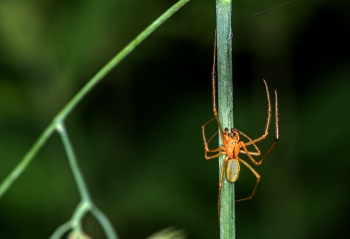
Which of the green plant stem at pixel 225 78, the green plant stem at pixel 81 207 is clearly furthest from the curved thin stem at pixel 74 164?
the green plant stem at pixel 225 78

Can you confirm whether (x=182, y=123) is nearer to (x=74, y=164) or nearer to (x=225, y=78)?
(x=225, y=78)

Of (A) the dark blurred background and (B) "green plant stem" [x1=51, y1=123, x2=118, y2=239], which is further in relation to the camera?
(A) the dark blurred background

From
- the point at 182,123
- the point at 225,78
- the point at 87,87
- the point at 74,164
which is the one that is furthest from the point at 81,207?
the point at 182,123

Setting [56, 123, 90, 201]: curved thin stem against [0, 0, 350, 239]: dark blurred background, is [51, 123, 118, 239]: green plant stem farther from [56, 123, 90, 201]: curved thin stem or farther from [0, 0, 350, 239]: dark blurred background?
[0, 0, 350, 239]: dark blurred background

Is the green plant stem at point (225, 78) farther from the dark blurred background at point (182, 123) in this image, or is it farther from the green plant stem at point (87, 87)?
the dark blurred background at point (182, 123)

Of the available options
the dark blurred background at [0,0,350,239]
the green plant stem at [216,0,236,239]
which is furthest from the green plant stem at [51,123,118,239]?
the dark blurred background at [0,0,350,239]

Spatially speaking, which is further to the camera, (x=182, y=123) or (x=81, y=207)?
(x=182, y=123)
